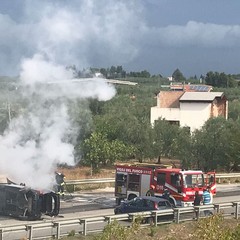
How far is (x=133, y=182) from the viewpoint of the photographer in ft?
116

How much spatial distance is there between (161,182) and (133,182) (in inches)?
92.0

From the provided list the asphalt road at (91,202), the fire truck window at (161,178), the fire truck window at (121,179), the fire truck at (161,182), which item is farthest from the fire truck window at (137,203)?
the fire truck window at (121,179)

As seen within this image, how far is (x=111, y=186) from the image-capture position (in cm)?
4562

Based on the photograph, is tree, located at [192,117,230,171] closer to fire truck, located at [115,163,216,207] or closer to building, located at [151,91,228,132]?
building, located at [151,91,228,132]

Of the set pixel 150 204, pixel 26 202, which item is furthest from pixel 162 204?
pixel 26 202

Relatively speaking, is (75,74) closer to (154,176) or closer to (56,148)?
(56,148)

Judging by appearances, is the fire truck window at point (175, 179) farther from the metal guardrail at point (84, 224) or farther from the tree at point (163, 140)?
the tree at point (163, 140)

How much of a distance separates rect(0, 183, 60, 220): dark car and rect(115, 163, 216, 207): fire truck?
272 inches

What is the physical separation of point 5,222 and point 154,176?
9875 millimetres

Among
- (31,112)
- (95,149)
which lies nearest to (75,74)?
(31,112)

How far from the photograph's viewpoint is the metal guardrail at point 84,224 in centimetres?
2139

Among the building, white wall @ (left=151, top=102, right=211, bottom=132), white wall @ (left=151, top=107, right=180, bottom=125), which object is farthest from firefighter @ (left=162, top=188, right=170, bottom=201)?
white wall @ (left=151, top=102, right=211, bottom=132)

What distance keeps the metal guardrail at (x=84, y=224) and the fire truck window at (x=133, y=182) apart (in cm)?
715

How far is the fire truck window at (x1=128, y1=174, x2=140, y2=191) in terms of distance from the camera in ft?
115
